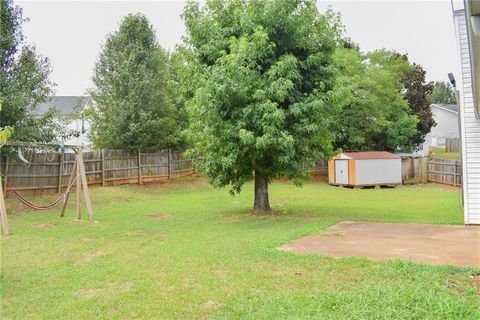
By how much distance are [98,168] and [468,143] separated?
14.8m

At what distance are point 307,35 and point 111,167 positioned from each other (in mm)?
12126

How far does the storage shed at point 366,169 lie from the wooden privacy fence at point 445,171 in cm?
239

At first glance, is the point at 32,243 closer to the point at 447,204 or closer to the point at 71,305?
the point at 71,305

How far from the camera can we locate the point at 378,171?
23188 mm

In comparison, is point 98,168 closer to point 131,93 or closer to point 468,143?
point 131,93

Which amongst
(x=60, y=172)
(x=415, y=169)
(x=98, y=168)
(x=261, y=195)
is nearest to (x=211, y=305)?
(x=261, y=195)

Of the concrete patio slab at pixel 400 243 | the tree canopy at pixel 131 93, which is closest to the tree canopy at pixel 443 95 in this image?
the tree canopy at pixel 131 93

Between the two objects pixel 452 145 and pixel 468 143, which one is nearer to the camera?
pixel 468 143

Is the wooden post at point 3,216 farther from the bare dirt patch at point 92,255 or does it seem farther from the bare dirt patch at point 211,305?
the bare dirt patch at point 211,305

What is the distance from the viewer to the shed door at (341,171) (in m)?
23.1

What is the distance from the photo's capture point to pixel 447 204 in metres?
14.4

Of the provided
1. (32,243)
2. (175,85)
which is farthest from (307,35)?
(32,243)

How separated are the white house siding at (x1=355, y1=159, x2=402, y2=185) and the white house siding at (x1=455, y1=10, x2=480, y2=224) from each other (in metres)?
13.1

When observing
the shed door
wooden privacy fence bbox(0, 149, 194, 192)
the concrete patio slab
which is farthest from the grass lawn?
the shed door
